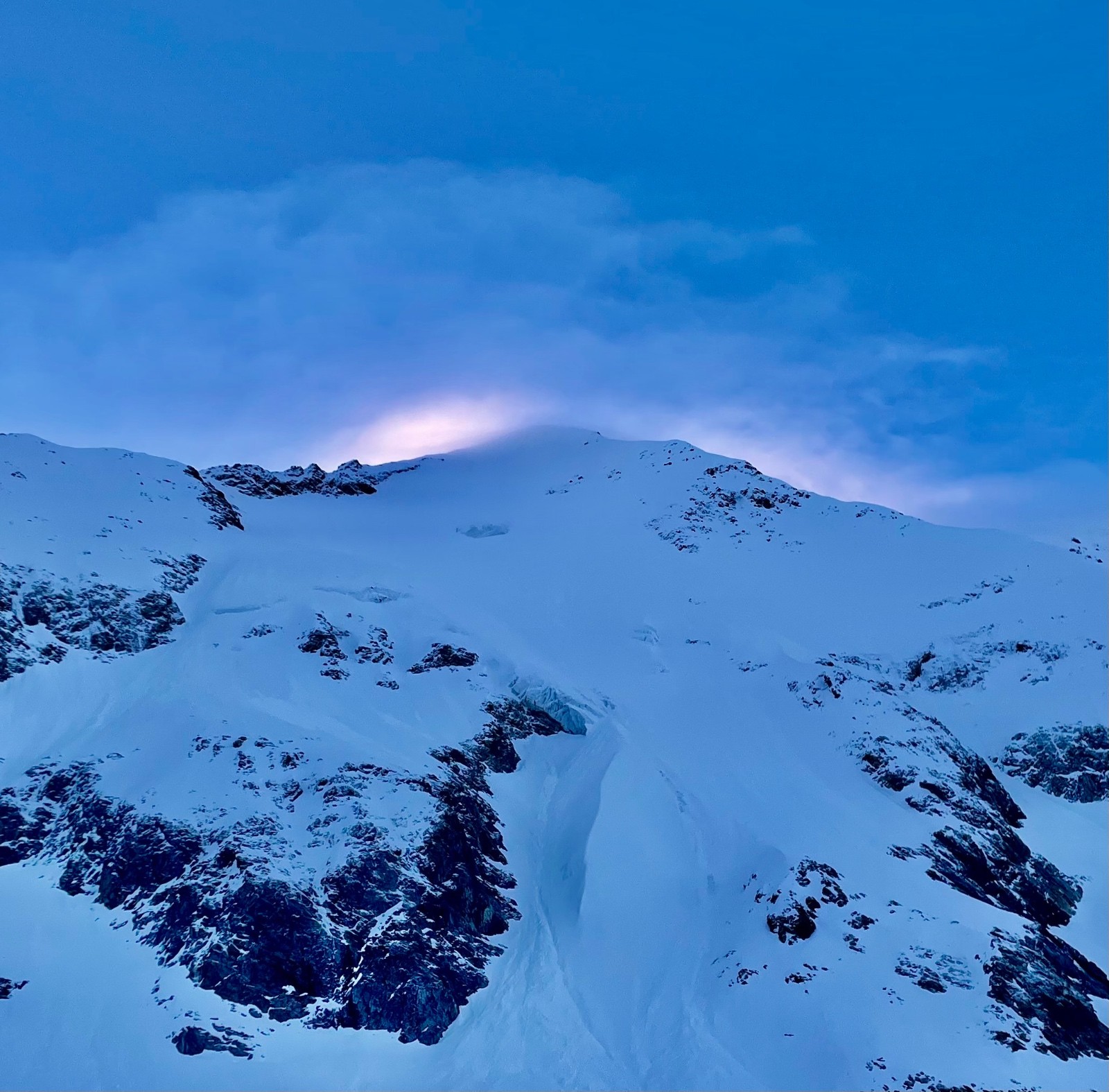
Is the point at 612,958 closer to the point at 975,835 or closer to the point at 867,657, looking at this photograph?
the point at 975,835

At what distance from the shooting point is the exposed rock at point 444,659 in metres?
66.8

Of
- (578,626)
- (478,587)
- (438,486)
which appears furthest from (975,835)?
(438,486)

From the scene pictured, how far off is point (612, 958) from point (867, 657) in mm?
37597

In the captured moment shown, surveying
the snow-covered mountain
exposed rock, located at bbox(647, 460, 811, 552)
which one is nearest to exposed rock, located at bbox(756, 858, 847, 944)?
the snow-covered mountain

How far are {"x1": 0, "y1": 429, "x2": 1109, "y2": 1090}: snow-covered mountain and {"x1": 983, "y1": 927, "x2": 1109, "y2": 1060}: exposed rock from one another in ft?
0.57

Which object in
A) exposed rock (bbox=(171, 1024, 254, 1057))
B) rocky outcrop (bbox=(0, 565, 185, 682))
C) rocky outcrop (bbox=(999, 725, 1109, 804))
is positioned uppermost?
rocky outcrop (bbox=(999, 725, 1109, 804))

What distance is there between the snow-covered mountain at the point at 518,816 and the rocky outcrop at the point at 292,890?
0.50ft

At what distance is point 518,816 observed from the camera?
58.3 m

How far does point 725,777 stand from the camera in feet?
204

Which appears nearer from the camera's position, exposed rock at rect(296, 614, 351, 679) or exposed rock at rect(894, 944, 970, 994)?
exposed rock at rect(894, 944, 970, 994)

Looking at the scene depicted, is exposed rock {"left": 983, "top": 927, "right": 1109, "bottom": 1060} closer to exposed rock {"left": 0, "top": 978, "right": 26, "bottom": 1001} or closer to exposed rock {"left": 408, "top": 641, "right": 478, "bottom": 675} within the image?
exposed rock {"left": 408, "top": 641, "right": 478, "bottom": 675}

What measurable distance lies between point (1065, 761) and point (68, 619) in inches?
2489

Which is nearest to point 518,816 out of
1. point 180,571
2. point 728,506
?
point 180,571

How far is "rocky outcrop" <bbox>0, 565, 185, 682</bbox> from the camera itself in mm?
57719
